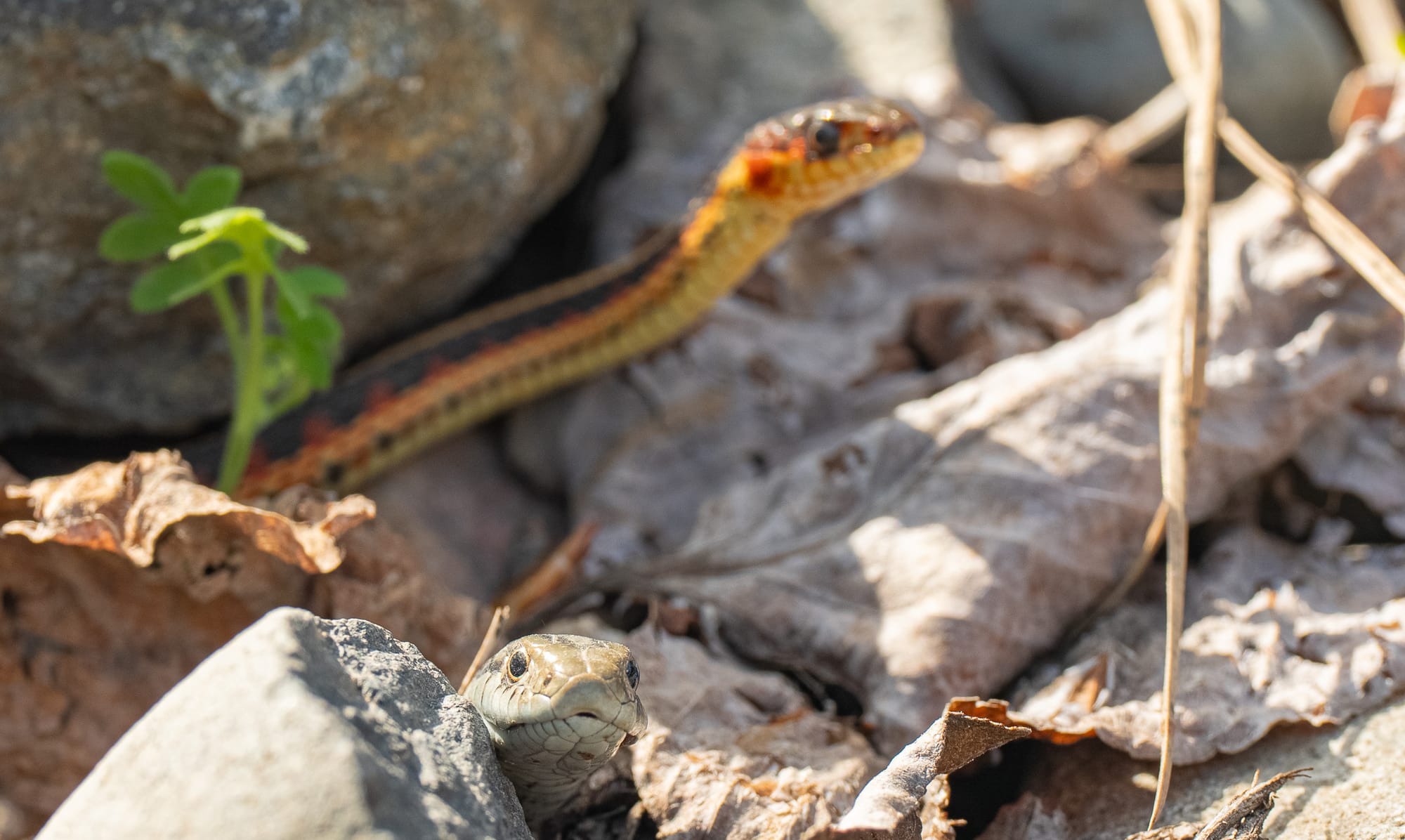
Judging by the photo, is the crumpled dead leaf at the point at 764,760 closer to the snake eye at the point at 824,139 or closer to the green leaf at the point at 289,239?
the green leaf at the point at 289,239

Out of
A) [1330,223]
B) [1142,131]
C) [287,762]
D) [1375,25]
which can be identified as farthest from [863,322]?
[1375,25]

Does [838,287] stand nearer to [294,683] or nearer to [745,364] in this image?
[745,364]

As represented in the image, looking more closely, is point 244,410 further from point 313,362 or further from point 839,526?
point 839,526

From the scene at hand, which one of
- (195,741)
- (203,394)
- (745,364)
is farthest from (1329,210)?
(203,394)

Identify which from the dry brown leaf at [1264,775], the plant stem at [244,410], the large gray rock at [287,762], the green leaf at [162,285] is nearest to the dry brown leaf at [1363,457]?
the dry brown leaf at [1264,775]

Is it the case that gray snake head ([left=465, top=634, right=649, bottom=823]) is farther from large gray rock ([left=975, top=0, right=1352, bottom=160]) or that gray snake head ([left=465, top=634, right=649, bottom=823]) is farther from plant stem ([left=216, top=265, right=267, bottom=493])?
large gray rock ([left=975, top=0, right=1352, bottom=160])

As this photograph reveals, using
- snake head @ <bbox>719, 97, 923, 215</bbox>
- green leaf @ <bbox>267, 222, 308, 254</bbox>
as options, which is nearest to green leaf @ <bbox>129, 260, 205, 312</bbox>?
green leaf @ <bbox>267, 222, 308, 254</bbox>
